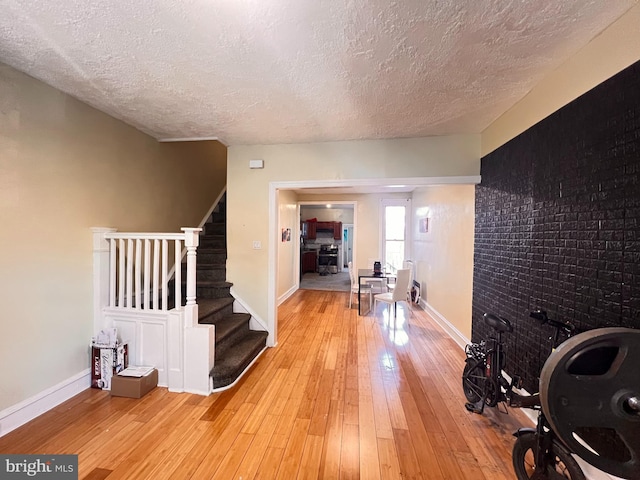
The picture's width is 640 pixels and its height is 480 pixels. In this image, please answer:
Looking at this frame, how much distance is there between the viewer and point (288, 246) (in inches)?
238

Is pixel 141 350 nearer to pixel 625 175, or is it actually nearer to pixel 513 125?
pixel 625 175

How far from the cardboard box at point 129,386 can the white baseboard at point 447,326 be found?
345cm

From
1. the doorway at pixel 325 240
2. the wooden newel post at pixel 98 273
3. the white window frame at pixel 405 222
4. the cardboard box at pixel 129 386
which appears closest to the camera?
the cardboard box at pixel 129 386

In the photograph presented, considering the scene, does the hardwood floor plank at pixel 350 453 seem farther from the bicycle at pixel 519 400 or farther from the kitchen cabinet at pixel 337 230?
the kitchen cabinet at pixel 337 230

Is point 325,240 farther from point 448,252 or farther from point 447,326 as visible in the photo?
point 447,326

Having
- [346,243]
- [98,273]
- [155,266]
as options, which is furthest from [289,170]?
[346,243]

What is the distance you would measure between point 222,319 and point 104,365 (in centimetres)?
113

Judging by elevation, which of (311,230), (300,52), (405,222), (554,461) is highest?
(300,52)

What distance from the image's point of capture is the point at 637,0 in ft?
4.00

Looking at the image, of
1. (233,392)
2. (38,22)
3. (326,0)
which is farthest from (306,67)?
(233,392)

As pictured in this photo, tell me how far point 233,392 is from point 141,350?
0.96m

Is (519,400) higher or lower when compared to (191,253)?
lower

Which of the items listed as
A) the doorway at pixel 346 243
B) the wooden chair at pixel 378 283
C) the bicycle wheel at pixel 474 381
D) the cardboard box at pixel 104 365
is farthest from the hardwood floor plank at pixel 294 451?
the doorway at pixel 346 243

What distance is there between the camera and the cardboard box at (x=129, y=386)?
216 centimetres
